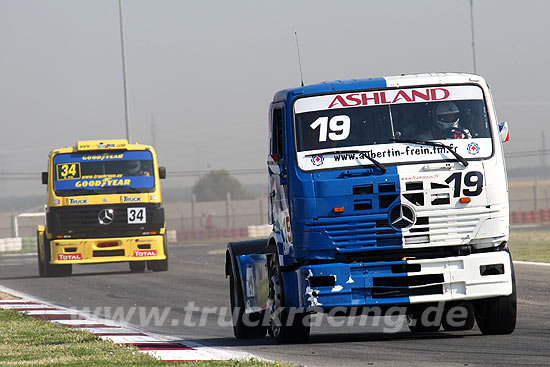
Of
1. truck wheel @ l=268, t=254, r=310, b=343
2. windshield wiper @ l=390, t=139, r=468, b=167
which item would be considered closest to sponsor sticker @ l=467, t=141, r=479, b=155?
windshield wiper @ l=390, t=139, r=468, b=167

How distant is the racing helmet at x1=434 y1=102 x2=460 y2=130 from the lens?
1059cm

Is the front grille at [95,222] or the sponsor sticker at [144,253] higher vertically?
the front grille at [95,222]

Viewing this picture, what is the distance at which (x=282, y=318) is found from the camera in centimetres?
1060

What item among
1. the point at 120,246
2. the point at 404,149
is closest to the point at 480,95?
the point at 404,149

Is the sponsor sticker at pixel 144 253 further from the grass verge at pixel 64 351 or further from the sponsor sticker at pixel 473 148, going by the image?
the sponsor sticker at pixel 473 148

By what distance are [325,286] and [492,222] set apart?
1.71 metres

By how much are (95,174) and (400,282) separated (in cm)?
1585

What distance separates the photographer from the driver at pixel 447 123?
10516 mm

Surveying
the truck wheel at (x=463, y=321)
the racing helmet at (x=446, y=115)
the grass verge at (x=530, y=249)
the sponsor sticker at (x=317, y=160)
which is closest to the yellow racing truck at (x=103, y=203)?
the grass verge at (x=530, y=249)

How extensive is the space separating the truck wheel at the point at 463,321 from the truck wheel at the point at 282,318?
5.46 ft

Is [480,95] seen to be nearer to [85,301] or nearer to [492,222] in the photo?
[492,222]

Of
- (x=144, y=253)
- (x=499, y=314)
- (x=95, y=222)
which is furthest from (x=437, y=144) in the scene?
(x=144, y=253)

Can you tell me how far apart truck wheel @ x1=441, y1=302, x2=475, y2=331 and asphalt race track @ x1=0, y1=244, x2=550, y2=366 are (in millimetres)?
101

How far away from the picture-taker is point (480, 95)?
35.1 feet
